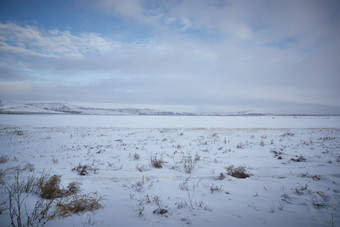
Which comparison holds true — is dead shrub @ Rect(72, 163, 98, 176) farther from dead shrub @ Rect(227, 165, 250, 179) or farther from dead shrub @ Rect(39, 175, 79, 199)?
dead shrub @ Rect(227, 165, 250, 179)

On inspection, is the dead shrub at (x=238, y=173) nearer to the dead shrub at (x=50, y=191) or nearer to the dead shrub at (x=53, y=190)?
the dead shrub at (x=53, y=190)

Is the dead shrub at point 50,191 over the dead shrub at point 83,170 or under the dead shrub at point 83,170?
over

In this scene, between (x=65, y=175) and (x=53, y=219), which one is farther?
(x=65, y=175)

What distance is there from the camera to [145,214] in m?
2.88

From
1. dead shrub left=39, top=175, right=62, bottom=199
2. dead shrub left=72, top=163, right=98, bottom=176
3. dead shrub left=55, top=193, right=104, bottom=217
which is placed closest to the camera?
dead shrub left=55, top=193, right=104, bottom=217

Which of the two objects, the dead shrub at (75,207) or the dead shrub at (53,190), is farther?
the dead shrub at (53,190)

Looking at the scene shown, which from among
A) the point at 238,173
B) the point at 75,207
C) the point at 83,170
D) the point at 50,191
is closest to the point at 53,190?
the point at 50,191

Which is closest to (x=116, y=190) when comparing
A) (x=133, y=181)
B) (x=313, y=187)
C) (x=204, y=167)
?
(x=133, y=181)

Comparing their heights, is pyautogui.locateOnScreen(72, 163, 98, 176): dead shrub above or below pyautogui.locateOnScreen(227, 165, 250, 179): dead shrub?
below

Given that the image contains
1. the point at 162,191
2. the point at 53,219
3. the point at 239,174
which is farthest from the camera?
the point at 239,174

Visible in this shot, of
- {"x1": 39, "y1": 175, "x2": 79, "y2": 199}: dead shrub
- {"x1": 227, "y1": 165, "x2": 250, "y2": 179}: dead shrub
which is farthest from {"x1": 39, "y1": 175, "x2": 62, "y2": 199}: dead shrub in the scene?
{"x1": 227, "y1": 165, "x2": 250, "y2": 179}: dead shrub

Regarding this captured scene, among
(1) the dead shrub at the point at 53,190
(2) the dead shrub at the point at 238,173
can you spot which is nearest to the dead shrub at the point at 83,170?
(1) the dead shrub at the point at 53,190

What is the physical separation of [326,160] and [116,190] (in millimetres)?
8189

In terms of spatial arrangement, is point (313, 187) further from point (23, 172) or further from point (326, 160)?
point (23, 172)
